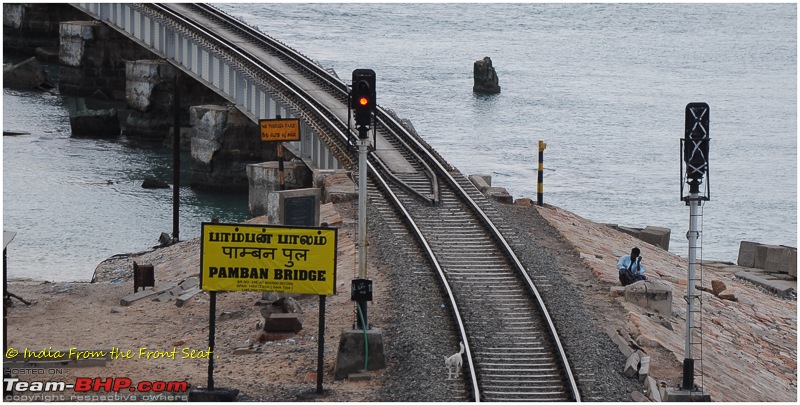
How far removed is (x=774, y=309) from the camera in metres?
30.5

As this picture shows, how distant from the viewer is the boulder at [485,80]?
86.2 m

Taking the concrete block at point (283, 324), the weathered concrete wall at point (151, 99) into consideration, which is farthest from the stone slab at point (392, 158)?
the weathered concrete wall at point (151, 99)

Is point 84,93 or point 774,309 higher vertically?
point 84,93

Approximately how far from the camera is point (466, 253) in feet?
89.1

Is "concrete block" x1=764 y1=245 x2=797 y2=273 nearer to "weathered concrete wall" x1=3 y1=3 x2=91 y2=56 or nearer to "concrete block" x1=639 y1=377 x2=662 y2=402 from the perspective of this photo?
"concrete block" x1=639 y1=377 x2=662 y2=402

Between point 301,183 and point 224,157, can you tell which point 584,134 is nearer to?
point 224,157

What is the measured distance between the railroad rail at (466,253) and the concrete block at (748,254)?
816 cm

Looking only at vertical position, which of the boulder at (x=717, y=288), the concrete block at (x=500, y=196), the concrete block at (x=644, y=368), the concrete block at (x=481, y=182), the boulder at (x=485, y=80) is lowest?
the concrete block at (x=644, y=368)

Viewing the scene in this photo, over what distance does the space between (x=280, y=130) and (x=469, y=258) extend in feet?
24.5

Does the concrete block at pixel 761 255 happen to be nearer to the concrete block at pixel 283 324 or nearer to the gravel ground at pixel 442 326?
the gravel ground at pixel 442 326

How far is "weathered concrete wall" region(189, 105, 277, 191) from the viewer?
4994 centimetres

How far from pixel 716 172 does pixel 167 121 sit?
80.9 ft

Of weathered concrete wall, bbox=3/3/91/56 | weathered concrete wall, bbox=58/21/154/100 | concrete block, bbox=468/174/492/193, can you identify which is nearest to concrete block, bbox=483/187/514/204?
concrete block, bbox=468/174/492/193

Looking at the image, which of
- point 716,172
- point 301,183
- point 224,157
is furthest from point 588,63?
point 301,183
